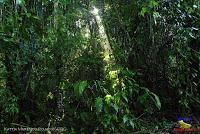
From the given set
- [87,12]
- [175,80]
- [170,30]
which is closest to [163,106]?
[175,80]

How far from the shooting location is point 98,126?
374cm

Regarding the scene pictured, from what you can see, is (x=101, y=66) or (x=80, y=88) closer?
(x=80, y=88)

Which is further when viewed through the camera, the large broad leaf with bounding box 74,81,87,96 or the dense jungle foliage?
the dense jungle foliage

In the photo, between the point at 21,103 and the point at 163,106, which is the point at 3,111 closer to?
the point at 21,103

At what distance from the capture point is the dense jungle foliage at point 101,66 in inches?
146

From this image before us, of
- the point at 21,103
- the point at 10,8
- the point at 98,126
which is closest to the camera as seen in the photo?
the point at 10,8

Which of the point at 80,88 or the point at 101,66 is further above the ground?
the point at 101,66

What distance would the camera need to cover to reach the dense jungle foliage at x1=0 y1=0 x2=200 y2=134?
12.2ft

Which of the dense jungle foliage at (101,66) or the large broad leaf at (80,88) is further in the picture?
the dense jungle foliage at (101,66)

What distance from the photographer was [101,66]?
4.27 metres

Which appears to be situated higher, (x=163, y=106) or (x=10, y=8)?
(x=10, y=8)

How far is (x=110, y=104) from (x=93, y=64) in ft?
2.95

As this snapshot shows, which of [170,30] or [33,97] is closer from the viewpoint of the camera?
[33,97]

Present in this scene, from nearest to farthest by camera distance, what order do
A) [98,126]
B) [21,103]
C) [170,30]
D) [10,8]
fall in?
[10,8] → [98,126] → [21,103] → [170,30]
